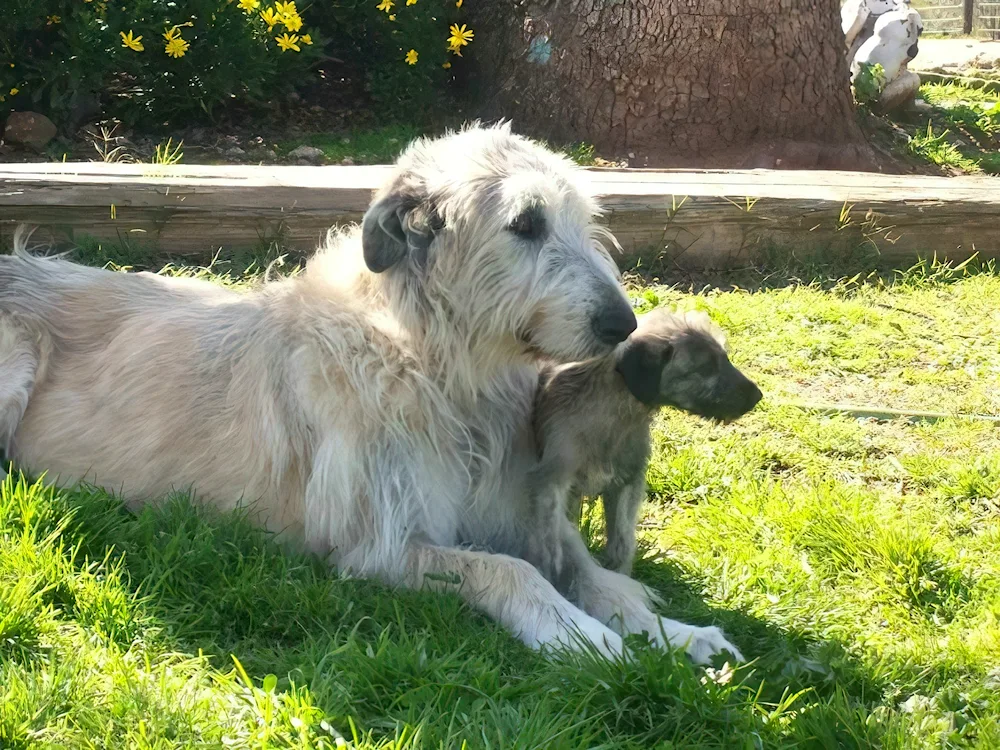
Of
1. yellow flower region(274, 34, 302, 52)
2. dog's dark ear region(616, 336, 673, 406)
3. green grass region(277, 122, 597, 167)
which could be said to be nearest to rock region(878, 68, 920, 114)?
green grass region(277, 122, 597, 167)

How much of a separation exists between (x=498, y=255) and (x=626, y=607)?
1.22 m

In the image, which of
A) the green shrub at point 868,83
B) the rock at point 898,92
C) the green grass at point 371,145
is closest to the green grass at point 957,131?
the rock at point 898,92

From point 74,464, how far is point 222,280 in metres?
2.00

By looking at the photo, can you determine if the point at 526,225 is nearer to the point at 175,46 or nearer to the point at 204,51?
the point at 175,46

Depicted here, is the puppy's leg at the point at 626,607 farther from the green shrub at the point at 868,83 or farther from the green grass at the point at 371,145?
the green shrub at the point at 868,83

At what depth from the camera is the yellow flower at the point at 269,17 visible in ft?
27.8

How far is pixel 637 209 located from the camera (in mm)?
6691

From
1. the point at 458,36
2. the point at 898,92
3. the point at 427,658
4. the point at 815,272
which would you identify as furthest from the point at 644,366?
the point at 898,92

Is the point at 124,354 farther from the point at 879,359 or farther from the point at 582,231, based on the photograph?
the point at 879,359

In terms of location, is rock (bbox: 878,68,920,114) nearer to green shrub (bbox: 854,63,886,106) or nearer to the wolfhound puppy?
green shrub (bbox: 854,63,886,106)

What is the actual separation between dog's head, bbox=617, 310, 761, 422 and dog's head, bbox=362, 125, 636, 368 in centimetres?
31

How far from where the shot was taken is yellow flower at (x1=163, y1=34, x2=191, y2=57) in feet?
26.8

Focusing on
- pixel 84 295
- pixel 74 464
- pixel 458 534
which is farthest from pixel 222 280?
pixel 458 534

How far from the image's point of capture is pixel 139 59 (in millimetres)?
8297
